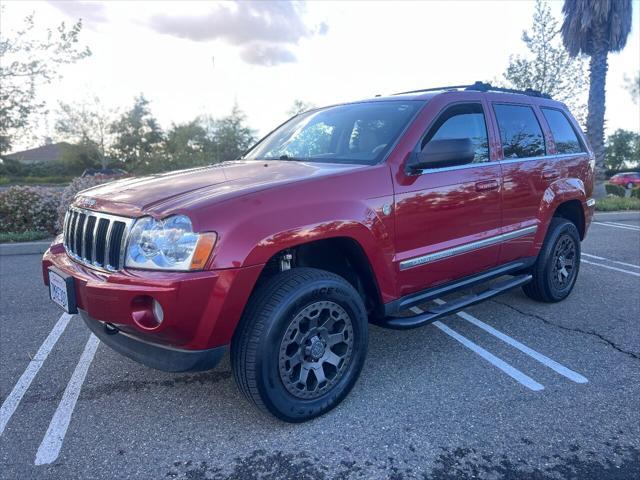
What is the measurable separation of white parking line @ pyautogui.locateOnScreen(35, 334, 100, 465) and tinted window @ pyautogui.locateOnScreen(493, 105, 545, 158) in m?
3.63

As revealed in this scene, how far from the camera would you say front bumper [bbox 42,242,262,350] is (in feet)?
7.62

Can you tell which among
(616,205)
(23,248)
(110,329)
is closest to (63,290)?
(110,329)

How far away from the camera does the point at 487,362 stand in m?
3.52

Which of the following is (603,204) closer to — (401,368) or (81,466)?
(401,368)

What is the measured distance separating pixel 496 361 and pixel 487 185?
1318 mm

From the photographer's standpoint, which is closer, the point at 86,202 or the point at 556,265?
the point at 86,202

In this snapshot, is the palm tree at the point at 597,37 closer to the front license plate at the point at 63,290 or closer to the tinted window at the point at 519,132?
the tinted window at the point at 519,132

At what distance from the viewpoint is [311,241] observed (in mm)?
2707

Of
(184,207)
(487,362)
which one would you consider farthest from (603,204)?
(184,207)

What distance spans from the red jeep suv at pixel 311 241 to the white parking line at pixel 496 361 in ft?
1.28

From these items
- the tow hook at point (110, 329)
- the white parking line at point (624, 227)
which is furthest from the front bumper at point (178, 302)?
the white parking line at point (624, 227)

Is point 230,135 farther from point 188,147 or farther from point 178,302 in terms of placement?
point 178,302

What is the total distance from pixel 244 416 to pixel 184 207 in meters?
1.31

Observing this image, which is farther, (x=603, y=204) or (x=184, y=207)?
(x=603, y=204)
